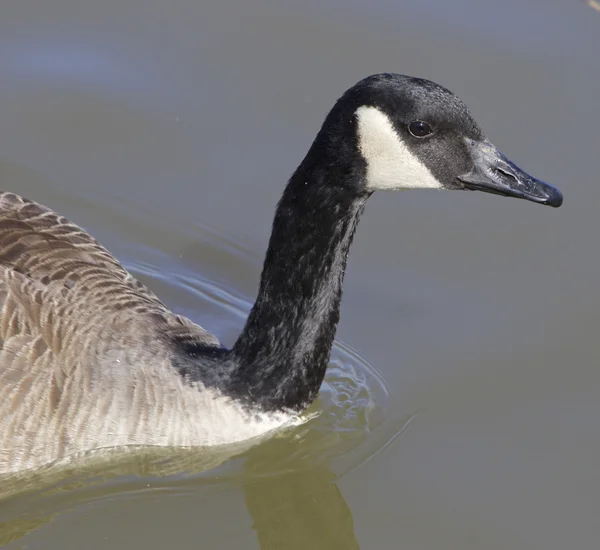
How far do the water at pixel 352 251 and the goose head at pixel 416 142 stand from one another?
183cm

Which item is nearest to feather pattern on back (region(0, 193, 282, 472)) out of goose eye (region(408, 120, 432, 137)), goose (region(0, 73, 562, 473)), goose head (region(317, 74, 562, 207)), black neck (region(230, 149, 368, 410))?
goose (region(0, 73, 562, 473))

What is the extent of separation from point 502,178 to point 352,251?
2.55 metres

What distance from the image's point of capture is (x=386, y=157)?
18.2 feet

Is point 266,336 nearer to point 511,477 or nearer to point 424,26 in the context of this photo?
point 511,477

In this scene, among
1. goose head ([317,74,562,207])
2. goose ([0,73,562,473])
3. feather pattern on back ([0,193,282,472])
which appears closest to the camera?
goose head ([317,74,562,207])

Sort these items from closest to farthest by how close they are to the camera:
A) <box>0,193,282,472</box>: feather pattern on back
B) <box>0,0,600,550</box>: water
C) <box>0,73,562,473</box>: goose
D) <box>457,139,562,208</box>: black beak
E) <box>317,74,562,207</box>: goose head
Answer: <box>317,74,562,207</box>: goose head
<box>0,73,562,473</box>: goose
<box>457,139,562,208</box>: black beak
<box>0,193,282,472</box>: feather pattern on back
<box>0,0,600,550</box>: water

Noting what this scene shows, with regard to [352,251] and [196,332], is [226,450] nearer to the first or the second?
[196,332]

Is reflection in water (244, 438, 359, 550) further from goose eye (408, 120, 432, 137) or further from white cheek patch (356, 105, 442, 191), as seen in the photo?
goose eye (408, 120, 432, 137)

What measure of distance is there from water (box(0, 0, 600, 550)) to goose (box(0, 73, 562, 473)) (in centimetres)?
31

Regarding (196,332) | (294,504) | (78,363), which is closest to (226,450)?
(294,504)

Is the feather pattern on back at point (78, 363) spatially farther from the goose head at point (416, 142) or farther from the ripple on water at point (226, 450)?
the goose head at point (416, 142)

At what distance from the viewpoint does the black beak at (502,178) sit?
5.66 metres

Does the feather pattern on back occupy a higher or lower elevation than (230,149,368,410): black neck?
lower

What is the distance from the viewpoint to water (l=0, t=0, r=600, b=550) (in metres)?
6.22
